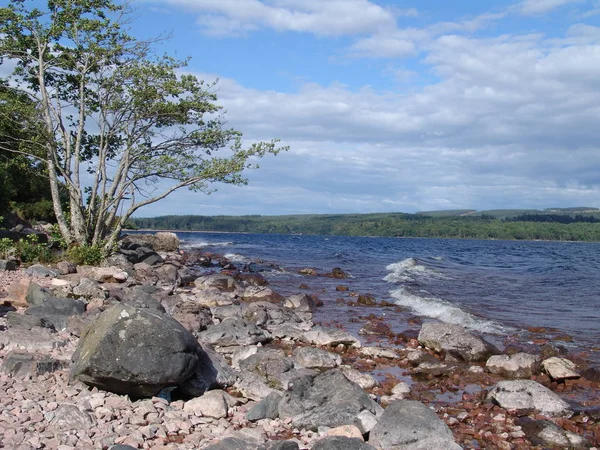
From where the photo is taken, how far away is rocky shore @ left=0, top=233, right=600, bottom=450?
665 centimetres

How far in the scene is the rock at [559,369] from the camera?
10.5 meters

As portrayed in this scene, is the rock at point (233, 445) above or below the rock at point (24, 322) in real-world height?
below

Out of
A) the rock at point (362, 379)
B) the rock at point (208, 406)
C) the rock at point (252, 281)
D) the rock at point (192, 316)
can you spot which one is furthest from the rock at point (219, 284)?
the rock at point (208, 406)

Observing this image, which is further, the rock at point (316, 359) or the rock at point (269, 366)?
the rock at point (316, 359)

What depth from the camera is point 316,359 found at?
35.8 ft

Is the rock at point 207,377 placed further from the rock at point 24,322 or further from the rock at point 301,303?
the rock at point 301,303

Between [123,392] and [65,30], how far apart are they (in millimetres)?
18641

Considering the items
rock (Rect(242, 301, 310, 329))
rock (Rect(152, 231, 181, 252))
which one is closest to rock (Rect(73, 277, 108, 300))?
rock (Rect(242, 301, 310, 329))

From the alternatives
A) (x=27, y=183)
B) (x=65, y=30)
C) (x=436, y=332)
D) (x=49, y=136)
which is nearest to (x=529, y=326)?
(x=436, y=332)

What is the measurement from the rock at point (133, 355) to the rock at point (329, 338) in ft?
17.5

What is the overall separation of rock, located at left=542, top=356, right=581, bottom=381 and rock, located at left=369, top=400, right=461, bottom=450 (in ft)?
15.2

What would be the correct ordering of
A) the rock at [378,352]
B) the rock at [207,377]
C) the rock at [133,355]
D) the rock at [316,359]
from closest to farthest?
the rock at [133,355], the rock at [207,377], the rock at [316,359], the rock at [378,352]

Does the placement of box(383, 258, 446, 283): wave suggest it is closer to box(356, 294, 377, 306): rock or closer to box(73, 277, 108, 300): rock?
box(356, 294, 377, 306): rock

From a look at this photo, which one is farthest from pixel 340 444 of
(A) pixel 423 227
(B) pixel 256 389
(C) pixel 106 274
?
(A) pixel 423 227
